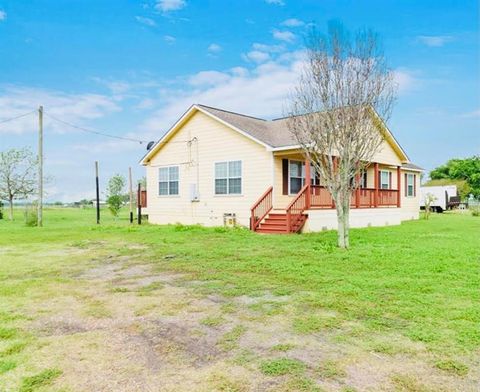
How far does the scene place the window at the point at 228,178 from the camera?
16444mm

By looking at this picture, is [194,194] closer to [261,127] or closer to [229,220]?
[229,220]

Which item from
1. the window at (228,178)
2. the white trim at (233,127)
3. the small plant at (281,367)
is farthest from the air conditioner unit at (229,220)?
Result: the small plant at (281,367)

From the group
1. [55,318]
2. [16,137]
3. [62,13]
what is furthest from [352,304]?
[16,137]

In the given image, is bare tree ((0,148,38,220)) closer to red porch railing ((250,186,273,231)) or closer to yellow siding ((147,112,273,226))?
yellow siding ((147,112,273,226))

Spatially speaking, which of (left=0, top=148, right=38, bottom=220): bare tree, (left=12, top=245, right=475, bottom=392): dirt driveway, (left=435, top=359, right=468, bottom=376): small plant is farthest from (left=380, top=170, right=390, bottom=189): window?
(left=0, top=148, right=38, bottom=220): bare tree

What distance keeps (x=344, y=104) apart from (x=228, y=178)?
769cm

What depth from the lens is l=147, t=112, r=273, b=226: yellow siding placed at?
15891mm

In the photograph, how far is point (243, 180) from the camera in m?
16.2

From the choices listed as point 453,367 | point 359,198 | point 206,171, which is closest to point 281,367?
point 453,367

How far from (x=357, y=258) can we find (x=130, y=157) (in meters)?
22.4

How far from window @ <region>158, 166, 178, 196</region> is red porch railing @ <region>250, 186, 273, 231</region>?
540 cm

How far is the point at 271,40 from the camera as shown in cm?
1869

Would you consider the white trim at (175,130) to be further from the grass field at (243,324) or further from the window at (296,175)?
the grass field at (243,324)

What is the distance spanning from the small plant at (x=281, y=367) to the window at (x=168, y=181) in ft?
53.3
